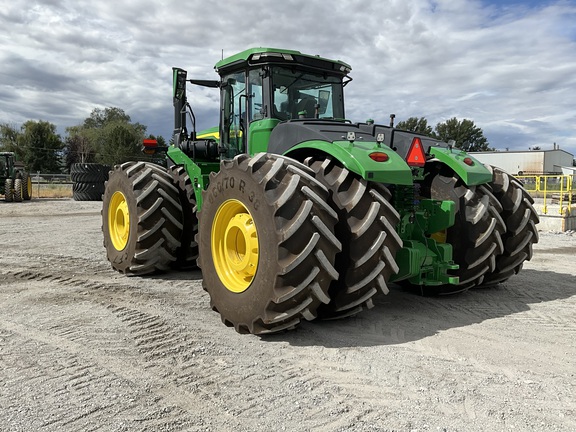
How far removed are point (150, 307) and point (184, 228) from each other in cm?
173

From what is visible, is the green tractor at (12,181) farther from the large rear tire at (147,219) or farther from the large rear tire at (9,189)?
the large rear tire at (147,219)

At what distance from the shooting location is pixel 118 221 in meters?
6.70

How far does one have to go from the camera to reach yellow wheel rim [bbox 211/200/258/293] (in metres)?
4.01

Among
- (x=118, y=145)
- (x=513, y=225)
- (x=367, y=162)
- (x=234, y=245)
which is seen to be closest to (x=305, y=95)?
(x=367, y=162)

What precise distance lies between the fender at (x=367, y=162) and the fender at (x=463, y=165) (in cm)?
98

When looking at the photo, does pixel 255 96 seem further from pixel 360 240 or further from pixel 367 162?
pixel 360 240

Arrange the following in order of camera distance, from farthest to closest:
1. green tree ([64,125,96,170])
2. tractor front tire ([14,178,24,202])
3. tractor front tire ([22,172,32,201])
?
green tree ([64,125,96,170])
tractor front tire ([22,172,32,201])
tractor front tire ([14,178,24,202])

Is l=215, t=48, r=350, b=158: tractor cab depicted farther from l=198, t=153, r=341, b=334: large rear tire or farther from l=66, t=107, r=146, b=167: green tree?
l=66, t=107, r=146, b=167: green tree

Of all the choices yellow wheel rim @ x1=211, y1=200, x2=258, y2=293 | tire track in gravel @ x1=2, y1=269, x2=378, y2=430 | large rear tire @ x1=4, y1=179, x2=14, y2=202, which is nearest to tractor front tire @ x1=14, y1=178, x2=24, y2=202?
large rear tire @ x1=4, y1=179, x2=14, y2=202

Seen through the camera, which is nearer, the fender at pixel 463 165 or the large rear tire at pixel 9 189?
the fender at pixel 463 165

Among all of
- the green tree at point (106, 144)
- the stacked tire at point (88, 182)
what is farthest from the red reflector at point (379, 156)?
the green tree at point (106, 144)

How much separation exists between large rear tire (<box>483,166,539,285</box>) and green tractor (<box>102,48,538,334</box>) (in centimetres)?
1

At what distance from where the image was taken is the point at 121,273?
6.46m

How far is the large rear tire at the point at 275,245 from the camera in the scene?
3.49m
